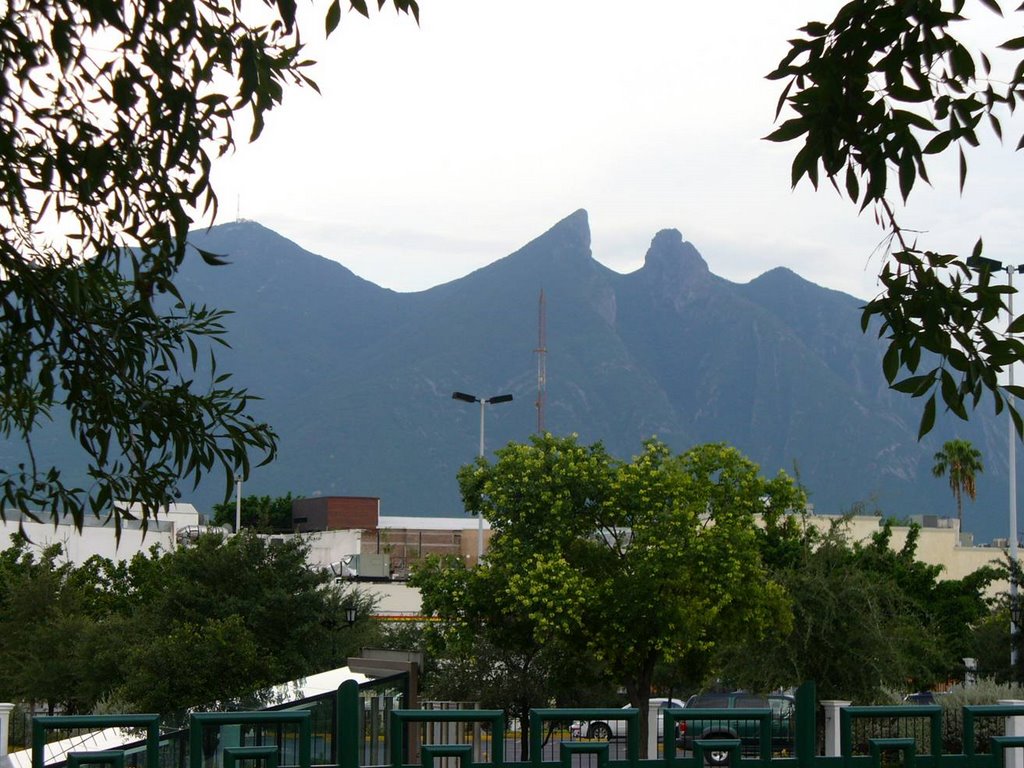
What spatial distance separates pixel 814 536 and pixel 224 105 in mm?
29717

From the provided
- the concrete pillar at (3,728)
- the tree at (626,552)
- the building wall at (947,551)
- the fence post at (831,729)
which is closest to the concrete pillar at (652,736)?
the tree at (626,552)

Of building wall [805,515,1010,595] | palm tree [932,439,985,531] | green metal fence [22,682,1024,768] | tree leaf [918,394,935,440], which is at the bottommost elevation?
building wall [805,515,1010,595]

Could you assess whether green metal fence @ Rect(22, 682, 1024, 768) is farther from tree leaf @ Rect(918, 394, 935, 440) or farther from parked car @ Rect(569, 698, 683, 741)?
tree leaf @ Rect(918, 394, 935, 440)

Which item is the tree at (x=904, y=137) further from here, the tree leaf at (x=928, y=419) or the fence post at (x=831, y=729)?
the fence post at (x=831, y=729)

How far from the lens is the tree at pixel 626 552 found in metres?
28.6

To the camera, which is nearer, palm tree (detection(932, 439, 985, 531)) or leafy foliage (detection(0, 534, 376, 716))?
leafy foliage (detection(0, 534, 376, 716))

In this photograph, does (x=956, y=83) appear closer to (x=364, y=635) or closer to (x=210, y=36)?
(x=210, y=36)

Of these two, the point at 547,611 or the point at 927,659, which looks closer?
the point at 547,611

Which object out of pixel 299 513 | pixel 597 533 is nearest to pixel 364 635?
pixel 597 533

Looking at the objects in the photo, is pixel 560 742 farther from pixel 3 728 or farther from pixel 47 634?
pixel 47 634

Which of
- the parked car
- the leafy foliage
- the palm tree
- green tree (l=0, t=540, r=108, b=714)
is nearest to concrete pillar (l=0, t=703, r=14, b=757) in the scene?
the parked car

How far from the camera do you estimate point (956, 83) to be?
459 cm

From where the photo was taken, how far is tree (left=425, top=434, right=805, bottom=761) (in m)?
28.6

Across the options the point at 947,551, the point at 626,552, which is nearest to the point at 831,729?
the point at 626,552
